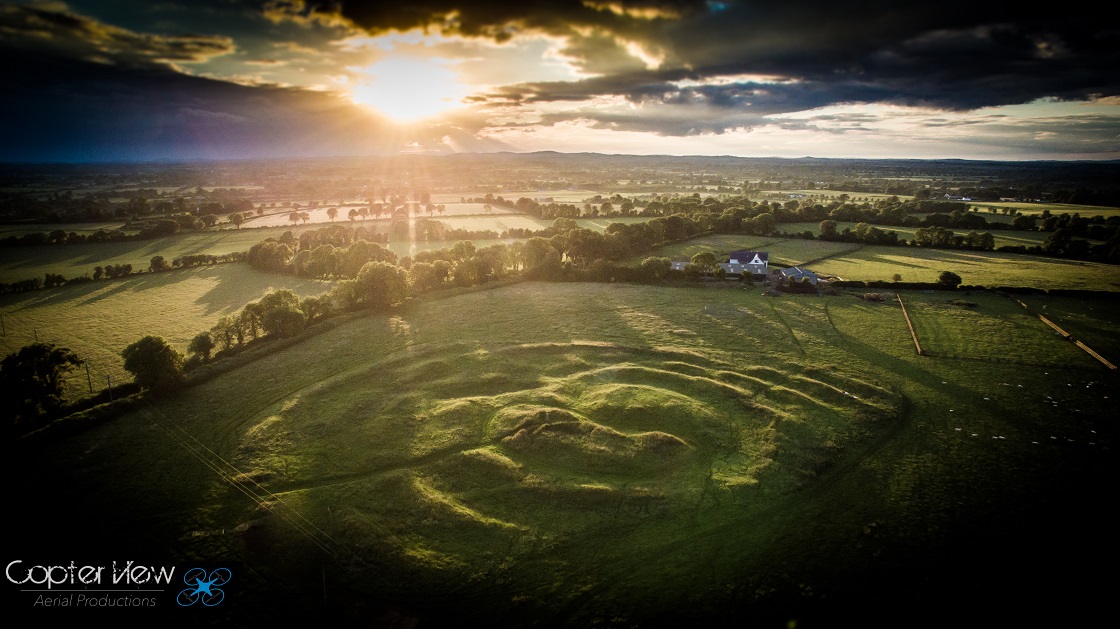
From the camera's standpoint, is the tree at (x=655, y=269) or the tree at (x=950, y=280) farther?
the tree at (x=655, y=269)

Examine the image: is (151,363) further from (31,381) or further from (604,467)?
(604,467)

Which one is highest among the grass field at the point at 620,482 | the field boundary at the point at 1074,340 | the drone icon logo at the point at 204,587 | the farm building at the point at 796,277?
the farm building at the point at 796,277

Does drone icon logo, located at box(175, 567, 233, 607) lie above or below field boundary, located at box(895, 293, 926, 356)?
below

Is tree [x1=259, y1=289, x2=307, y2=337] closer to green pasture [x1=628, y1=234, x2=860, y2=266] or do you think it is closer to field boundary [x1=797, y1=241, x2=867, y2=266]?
green pasture [x1=628, y1=234, x2=860, y2=266]

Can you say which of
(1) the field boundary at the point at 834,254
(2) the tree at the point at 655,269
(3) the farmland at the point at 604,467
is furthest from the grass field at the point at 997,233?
(2) the tree at the point at 655,269

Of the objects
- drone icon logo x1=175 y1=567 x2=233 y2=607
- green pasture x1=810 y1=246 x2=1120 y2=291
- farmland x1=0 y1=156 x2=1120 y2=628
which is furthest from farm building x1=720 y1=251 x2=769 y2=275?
drone icon logo x1=175 y1=567 x2=233 y2=607

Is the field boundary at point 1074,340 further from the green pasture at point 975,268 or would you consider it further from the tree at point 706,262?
the tree at point 706,262
